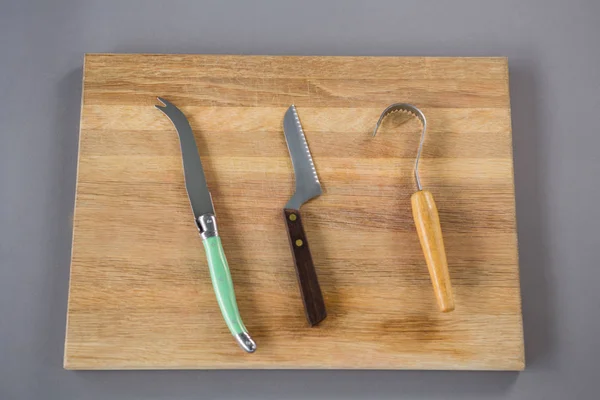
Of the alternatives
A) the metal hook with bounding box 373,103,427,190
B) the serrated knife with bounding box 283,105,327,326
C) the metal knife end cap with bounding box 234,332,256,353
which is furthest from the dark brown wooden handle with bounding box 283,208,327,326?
the metal hook with bounding box 373,103,427,190

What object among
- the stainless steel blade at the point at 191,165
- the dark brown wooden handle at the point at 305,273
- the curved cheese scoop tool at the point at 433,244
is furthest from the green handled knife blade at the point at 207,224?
the curved cheese scoop tool at the point at 433,244

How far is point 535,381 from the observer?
1042 mm

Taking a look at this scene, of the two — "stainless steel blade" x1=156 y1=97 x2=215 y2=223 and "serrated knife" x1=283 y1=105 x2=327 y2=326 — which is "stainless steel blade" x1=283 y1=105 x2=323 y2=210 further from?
"stainless steel blade" x1=156 y1=97 x2=215 y2=223

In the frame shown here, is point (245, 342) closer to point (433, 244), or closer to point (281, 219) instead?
point (281, 219)

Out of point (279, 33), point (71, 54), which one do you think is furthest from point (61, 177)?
point (279, 33)

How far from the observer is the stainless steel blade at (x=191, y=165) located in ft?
3.31

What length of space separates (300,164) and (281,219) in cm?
11

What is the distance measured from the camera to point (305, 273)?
0.99 m

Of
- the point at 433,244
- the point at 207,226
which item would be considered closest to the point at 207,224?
the point at 207,226

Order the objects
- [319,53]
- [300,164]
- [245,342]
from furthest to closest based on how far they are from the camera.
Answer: [319,53] → [300,164] → [245,342]

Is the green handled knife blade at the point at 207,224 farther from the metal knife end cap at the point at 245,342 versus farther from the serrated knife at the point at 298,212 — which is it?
the serrated knife at the point at 298,212

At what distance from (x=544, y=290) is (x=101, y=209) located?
83 centimetres

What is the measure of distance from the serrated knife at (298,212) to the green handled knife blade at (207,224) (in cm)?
12

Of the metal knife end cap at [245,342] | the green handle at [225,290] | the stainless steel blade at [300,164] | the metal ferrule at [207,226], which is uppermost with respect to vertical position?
the stainless steel blade at [300,164]
